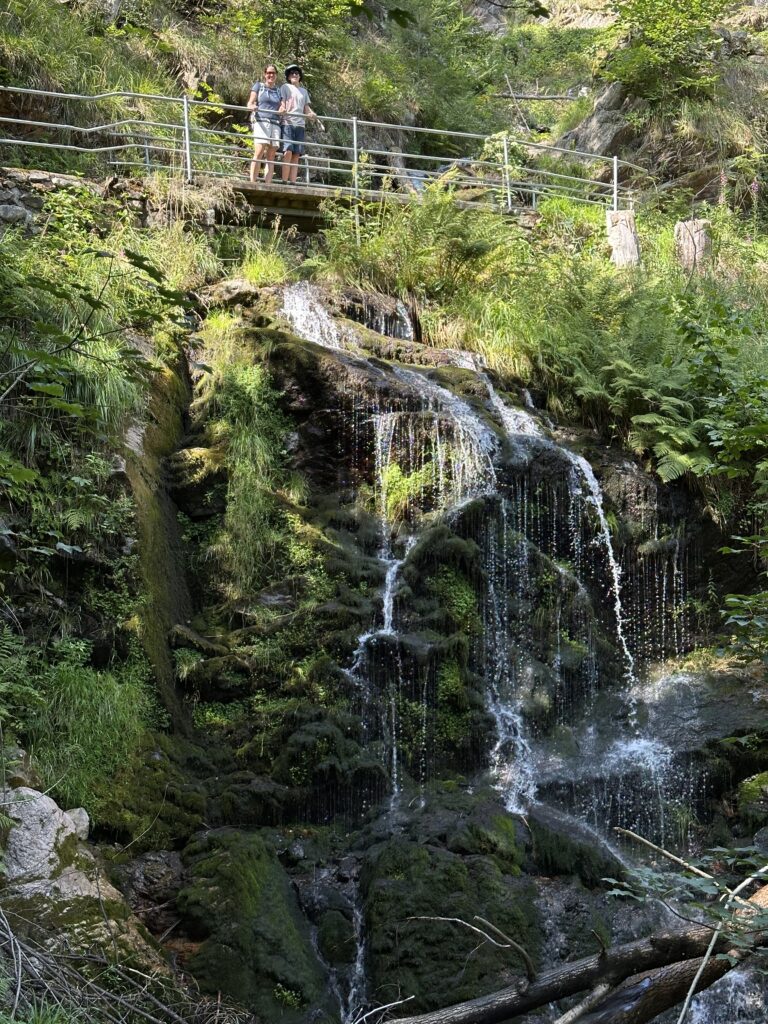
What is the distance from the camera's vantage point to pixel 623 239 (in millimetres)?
13352

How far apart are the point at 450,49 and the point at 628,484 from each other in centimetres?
1466

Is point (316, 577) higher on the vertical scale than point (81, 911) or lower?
higher

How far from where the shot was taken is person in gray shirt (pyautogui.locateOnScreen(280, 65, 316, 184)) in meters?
13.4

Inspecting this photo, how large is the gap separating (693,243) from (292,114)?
5522mm

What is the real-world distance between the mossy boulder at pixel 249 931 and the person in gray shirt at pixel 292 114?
9568mm

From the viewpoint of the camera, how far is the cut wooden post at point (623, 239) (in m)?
13.3

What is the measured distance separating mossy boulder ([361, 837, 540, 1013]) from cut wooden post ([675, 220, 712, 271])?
9.55 metres

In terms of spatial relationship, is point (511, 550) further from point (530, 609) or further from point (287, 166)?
point (287, 166)

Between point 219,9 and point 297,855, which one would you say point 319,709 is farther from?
point 219,9

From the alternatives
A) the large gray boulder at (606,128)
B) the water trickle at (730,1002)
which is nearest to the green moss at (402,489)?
the water trickle at (730,1002)

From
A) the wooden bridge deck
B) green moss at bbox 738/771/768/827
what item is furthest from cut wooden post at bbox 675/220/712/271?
green moss at bbox 738/771/768/827

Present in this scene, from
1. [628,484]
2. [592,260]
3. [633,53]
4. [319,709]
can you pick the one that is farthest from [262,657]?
[633,53]

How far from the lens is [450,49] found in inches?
828

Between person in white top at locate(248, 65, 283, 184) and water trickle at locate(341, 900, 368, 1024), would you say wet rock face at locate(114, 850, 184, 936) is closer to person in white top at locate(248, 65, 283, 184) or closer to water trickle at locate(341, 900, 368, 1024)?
water trickle at locate(341, 900, 368, 1024)
